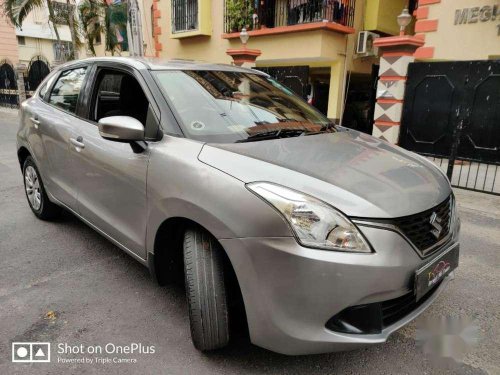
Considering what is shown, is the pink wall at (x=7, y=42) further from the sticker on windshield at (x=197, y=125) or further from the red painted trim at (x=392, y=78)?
the sticker on windshield at (x=197, y=125)

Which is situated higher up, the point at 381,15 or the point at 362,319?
the point at 381,15

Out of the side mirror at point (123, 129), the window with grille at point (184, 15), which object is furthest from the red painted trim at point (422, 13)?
the side mirror at point (123, 129)

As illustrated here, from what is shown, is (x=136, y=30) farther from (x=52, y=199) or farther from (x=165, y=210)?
(x=165, y=210)

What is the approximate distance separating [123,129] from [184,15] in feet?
44.2

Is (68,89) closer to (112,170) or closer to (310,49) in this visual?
(112,170)

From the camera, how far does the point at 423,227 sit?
2.03 meters

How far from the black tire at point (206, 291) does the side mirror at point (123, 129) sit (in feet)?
2.25

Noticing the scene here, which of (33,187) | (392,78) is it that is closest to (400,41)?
(392,78)

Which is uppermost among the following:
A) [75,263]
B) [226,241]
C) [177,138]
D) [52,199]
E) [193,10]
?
[193,10]

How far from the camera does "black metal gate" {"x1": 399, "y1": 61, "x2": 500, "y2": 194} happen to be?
6848 millimetres

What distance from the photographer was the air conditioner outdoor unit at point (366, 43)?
11.0 m

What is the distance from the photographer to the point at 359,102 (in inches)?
532

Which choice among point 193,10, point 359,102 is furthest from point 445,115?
point 193,10

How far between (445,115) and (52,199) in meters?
6.60
